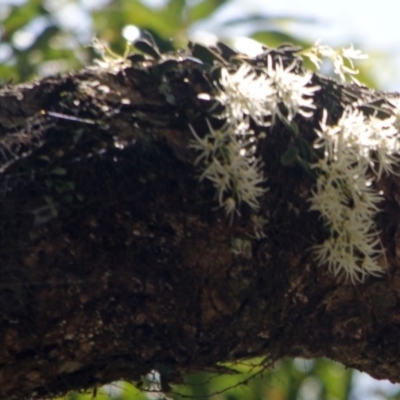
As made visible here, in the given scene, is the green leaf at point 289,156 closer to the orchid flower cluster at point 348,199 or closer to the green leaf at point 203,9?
the orchid flower cluster at point 348,199

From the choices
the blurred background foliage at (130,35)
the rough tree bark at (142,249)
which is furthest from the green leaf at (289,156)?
the blurred background foliage at (130,35)

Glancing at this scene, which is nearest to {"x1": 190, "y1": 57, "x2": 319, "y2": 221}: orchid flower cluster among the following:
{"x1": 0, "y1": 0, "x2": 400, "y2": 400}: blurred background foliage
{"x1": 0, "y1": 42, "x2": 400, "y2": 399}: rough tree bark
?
{"x1": 0, "y1": 42, "x2": 400, "y2": 399}: rough tree bark

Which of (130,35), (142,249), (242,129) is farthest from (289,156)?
(130,35)

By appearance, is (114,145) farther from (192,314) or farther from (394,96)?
(394,96)

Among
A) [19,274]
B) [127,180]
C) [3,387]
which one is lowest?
[3,387]

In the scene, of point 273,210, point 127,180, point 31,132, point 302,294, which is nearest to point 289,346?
point 302,294

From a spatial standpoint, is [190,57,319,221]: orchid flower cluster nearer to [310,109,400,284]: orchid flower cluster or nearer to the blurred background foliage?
[310,109,400,284]: orchid flower cluster
